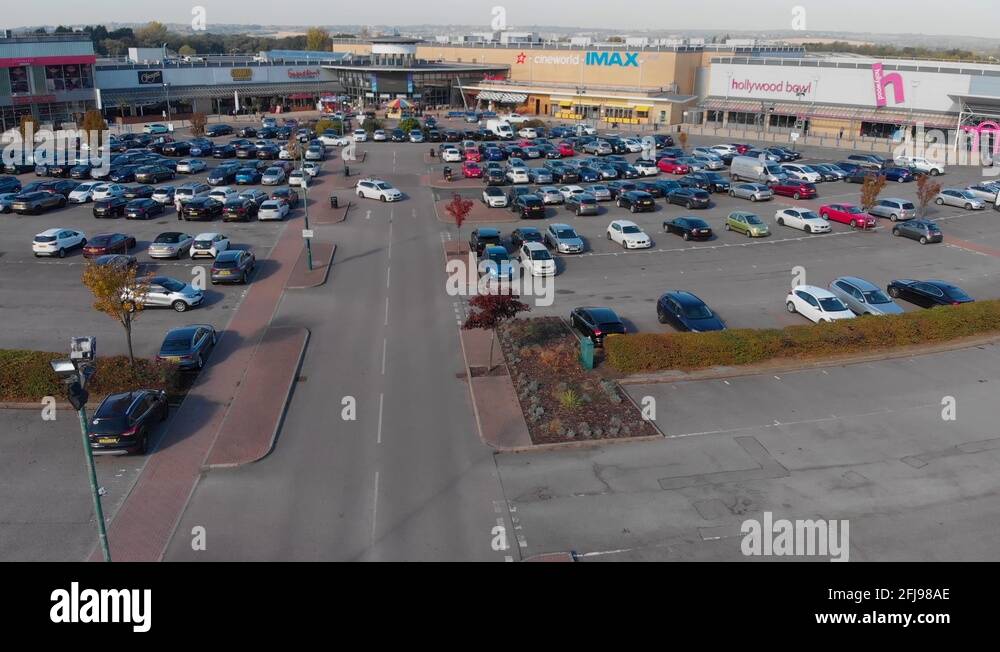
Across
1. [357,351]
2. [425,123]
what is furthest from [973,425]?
[425,123]

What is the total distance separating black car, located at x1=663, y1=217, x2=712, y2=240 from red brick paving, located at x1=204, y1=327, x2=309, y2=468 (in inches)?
781

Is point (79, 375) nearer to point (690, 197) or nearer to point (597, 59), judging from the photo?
point (690, 197)

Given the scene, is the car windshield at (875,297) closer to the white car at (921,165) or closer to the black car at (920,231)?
the black car at (920,231)

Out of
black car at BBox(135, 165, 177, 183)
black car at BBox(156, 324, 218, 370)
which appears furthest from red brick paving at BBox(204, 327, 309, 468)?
black car at BBox(135, 165, 177, 183)

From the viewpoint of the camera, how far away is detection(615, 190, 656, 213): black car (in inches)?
1682

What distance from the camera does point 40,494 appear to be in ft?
54.4

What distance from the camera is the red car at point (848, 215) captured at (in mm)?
39656

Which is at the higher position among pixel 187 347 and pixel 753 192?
pixel 753 192

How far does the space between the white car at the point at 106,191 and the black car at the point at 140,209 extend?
2246 millimetres

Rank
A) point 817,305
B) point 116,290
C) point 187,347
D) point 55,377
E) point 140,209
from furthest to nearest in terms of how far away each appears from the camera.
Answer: point 140,209
point 817,305
point 187,347
point 116,290
point 55,377

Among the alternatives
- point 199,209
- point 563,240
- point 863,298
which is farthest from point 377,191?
point 863,298

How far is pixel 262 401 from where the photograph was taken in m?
20.7

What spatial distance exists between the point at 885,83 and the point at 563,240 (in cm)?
4891

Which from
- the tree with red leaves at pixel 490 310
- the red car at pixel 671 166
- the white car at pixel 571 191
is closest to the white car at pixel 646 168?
the red car at pixel 671 166
